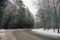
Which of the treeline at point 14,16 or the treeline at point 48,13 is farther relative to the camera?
the treeline at point 48,13

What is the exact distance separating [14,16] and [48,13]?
1.31 m

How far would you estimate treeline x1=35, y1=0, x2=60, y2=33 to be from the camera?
21.1ft

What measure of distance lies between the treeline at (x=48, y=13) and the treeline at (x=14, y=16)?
369mm

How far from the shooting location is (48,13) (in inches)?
270

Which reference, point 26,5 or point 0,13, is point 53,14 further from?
point 0,13

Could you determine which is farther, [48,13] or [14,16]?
[48,13]

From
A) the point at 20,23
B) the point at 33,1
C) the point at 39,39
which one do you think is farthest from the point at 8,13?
the point at 39,39

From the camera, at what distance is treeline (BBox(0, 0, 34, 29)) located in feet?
20.7

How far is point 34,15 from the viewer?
6.44 meters

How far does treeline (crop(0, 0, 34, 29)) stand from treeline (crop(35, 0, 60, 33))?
369 mm

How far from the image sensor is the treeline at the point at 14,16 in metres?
6.30

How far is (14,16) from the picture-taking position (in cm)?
647

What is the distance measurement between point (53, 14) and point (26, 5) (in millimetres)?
1014

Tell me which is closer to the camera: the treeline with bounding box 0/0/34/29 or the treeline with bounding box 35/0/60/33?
the treeline with bounding box 0/0/34/29
